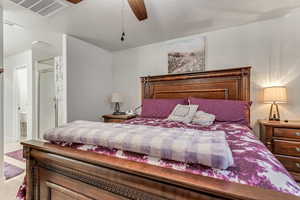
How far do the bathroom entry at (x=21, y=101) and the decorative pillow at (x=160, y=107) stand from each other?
3.78m

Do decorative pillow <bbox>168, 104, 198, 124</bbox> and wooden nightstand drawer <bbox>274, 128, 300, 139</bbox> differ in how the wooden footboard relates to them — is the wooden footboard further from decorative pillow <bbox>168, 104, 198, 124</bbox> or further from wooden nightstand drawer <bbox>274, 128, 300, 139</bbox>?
wooden nightstand drawer <bbox>274, 128, 300, 139</bbox>

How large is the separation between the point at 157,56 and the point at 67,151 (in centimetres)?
293

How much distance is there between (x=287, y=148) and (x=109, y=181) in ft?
7.68

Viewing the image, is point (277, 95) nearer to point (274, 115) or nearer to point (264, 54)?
point (274, 115)

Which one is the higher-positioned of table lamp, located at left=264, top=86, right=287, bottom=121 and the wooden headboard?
the wooden headboard

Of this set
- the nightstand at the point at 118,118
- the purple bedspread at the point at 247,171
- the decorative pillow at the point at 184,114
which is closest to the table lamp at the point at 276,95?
the decorative pillow at the point at 184,114

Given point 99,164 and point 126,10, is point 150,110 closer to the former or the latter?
point 126,10

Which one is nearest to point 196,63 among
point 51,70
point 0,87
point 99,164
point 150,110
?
point 150,110

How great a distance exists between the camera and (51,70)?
13.3 feet

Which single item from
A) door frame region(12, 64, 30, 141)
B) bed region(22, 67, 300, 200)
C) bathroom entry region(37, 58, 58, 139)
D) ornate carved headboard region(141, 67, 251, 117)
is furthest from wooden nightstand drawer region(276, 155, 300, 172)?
door frame region(12, 64, 30, 141)

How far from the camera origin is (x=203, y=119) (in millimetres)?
2137

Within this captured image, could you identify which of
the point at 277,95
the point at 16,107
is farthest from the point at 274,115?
the point at 16,107

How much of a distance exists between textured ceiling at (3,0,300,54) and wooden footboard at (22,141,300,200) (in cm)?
201

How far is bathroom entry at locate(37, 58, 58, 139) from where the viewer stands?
4.01m
